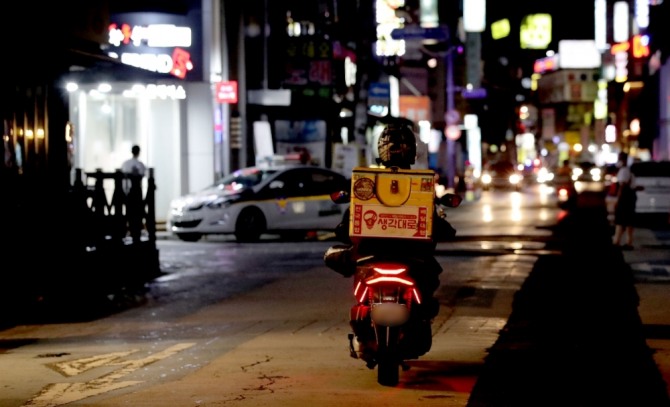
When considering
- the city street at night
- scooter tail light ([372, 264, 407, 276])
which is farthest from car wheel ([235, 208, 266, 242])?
scooter tail light ([372, 264, 407, 276])

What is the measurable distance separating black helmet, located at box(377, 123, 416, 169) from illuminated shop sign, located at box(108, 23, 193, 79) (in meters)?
20.3

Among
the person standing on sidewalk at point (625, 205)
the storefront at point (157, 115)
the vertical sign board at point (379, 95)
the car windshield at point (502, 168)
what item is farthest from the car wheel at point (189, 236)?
the car windshield at point (502, 168)

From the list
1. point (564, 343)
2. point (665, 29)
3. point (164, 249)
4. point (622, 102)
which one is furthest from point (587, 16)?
point (564, 343)

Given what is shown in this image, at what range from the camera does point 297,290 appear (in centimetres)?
1524

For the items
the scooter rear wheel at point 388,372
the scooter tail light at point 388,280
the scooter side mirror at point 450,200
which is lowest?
the scooter rear wheel at point 388,372

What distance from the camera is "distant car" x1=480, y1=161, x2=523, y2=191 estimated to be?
61.9m

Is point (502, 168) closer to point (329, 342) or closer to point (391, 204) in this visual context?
point (329, 342)

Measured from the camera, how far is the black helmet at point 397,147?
8.40m

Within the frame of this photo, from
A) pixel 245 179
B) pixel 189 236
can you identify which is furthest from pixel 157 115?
pixel 189 236

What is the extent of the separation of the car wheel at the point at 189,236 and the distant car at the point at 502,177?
3815 centimetres

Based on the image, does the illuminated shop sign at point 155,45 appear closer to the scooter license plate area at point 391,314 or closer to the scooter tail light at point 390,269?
the scooter tail light at point 390,269

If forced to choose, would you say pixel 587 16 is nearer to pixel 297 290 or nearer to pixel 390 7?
pixel 390 7

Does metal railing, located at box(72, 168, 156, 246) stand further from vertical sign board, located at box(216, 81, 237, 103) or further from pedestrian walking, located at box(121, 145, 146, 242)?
vertical sign board, located at box(216, 81, 237, 103)

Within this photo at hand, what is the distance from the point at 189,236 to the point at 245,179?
179 cm
